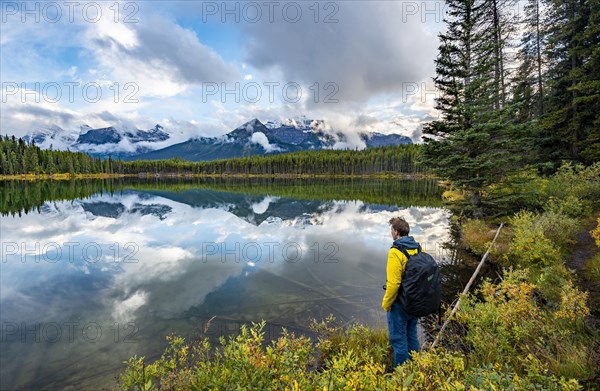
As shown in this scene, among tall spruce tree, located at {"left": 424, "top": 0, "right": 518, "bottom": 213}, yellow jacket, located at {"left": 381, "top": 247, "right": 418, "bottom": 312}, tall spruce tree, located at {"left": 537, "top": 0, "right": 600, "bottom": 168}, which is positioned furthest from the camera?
tall spruce tree, located at {"left": 537, "top": 0, "right": 600, "bottom": 168}

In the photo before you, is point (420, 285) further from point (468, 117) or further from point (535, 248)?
point (468, 117)

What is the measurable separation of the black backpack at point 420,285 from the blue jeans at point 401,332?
41cm

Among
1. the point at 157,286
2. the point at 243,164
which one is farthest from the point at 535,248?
the point at 243,164

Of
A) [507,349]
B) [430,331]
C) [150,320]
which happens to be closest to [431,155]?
[430,331]

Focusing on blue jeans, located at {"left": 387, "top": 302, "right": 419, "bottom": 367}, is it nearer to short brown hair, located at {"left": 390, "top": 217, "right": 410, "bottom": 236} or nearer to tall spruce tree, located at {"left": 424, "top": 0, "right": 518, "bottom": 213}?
short brown hair, located at {"left": 390, "top": 217, "right": 410, "bottom": 236}

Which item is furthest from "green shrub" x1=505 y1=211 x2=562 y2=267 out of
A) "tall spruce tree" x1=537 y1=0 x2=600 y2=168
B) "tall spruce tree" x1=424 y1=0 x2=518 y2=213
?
"tall spruce tree" x1=537 y1=0 x2=600 y2=168

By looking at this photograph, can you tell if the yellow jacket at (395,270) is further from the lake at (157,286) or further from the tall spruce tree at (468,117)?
the tall spruce tree at (468,117)

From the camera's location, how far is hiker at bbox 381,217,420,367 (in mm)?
5848

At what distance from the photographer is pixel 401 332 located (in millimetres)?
6238

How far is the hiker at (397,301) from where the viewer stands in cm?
585

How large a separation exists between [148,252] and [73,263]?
3.63 meters

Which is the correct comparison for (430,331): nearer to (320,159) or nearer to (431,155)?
(431,155)

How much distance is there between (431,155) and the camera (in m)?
18.7

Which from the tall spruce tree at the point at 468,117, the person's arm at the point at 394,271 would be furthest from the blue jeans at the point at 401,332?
the tall spruce tree at the point at 468,117
